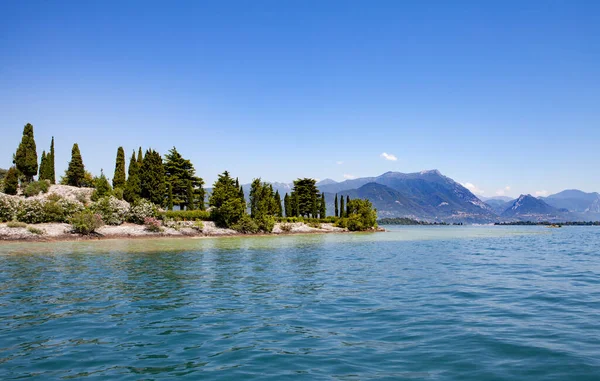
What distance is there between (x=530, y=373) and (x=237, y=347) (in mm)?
7021

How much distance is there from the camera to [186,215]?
84938 mm

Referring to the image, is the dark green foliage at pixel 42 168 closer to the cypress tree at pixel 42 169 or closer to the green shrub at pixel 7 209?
the cypress tree at pixel 42 169

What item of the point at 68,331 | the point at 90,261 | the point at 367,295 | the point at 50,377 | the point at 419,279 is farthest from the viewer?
the point at 90,261

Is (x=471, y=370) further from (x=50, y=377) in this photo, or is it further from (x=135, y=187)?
(x=135, y=187)

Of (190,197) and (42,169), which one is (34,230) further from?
(190,197)

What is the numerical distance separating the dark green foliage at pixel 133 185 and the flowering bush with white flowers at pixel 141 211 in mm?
3828

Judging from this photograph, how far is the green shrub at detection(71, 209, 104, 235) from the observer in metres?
64.5

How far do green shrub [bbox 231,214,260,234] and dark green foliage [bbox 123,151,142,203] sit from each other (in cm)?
2096

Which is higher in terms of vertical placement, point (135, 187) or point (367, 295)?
point (135, 187)

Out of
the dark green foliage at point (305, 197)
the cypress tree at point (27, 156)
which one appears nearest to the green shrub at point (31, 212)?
the cypress tree at point (27, 156)

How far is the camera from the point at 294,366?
9281 millimetres

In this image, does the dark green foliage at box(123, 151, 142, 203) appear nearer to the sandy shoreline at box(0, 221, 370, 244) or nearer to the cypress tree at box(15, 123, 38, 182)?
the sandy shoreline at box(0, 221, 370, 244)

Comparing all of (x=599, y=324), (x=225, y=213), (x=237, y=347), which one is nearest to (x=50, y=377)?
(x=237, y=347)

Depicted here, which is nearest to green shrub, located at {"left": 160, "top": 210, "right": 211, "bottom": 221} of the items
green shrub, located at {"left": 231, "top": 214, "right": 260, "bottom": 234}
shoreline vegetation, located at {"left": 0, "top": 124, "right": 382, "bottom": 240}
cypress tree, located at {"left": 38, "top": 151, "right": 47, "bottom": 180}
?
shoreline vegetation, located at {"left": 0, "top": 124, "right": 382, "bottom": 240}
